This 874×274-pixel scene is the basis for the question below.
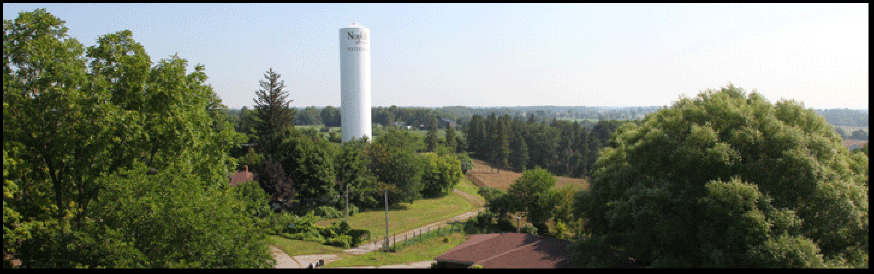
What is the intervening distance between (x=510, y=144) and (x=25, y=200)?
70144 mm

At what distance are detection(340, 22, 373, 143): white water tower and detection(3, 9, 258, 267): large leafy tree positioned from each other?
37.8 metres

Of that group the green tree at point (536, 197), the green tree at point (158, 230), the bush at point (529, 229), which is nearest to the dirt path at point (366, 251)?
the green tree at point (158, 230)

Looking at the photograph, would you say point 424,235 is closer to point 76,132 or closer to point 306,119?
point 76,132

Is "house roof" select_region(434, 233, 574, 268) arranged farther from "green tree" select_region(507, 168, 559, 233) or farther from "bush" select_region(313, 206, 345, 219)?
"bush" select_region(313, 206, 345, 219)

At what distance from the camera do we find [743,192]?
34.9 ft

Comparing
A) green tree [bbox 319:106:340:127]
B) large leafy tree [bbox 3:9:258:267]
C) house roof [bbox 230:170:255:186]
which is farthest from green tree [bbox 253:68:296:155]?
green tree [bbox 319:106:340:127]

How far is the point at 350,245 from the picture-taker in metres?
26.6

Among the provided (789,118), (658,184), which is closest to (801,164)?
(789,118)

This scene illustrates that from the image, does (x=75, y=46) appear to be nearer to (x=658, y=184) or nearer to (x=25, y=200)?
(x=25, y=200)

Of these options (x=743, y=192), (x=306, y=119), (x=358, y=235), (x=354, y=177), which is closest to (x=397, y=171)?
(x=354, y=177)

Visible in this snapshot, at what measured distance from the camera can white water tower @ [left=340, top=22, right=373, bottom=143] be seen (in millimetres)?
47375

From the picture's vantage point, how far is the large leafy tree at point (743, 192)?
10594 millimetres

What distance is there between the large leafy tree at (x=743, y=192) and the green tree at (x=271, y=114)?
2969 cm

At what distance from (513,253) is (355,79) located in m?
33.2
